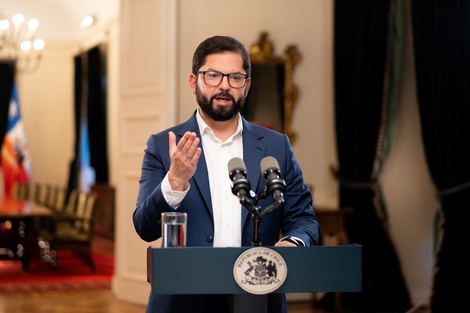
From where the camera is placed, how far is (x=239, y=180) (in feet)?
6.62

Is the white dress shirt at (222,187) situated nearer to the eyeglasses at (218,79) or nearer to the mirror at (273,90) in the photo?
the eyeglasses at (218,79)

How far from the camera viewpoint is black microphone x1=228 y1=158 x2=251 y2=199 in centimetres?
201

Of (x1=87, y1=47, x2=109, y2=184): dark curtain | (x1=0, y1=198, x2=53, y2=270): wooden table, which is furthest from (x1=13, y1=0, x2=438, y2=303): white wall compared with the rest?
(x1=87, y1=47, x2=109, y2=184): dark curtain

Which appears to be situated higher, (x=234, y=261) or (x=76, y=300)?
(x=234, y=261)

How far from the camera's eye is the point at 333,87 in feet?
24.5

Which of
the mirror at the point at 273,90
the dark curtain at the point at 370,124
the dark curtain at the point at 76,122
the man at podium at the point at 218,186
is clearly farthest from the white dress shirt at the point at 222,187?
the dark curtain at the point at 76,122

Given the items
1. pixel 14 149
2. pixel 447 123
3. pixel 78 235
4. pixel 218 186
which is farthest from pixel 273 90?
pixel 14 149

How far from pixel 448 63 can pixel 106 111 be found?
7.75 meters

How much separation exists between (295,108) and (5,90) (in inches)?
356

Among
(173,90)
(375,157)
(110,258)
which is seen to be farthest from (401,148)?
(110,258)

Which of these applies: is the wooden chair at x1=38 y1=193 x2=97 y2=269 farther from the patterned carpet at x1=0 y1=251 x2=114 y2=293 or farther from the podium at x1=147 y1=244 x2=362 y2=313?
the podium at x1=147 y1=244 x2=362 y2=313

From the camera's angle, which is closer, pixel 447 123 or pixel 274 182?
pixel 274 182

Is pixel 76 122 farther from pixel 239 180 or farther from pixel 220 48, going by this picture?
pixel 239 180

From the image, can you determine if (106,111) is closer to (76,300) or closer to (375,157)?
(76,300)
